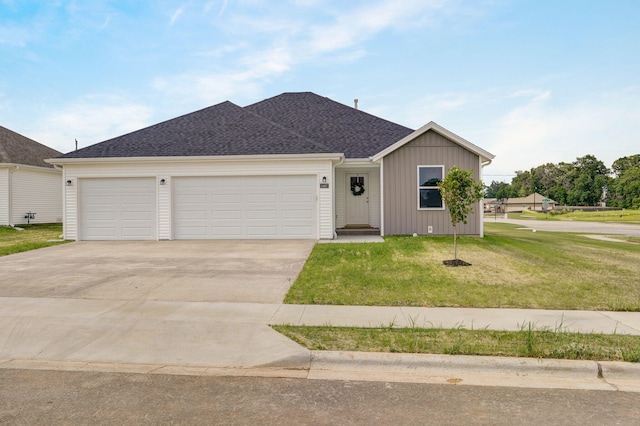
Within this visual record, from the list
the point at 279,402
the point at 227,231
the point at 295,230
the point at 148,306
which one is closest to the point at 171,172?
the point at 227,231

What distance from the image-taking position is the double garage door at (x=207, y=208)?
1463 centimetres

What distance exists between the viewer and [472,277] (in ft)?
28.3

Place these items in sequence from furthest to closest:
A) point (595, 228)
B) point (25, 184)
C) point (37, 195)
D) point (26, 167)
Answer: point (595, 228) → point (37, 195) → point (25, 184) → point (26, 167)

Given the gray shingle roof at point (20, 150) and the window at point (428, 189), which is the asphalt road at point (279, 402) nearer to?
the window at point (428, 189)

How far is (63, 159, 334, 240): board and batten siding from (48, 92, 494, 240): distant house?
0.04 m

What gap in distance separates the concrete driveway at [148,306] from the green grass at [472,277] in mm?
1084

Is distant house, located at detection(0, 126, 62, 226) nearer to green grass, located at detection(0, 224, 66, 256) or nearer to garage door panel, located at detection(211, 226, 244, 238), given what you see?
green grass, located at detection(0, 224, 66, 256)

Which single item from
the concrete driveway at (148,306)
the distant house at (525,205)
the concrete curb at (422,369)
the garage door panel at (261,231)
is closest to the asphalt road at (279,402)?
the concrete curb at (422,369)

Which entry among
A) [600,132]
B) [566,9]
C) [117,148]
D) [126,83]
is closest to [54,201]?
[126,83]

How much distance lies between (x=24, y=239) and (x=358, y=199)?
14176 mm

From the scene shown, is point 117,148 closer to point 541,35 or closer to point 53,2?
point 53,2

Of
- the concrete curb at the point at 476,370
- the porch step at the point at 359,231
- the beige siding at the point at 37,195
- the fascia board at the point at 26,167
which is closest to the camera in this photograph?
the concrete curb at the point at 476,370

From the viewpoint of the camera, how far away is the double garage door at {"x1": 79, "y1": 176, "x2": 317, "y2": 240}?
14.6 m

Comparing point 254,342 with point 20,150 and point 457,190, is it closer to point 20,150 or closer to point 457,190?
point 457,190
